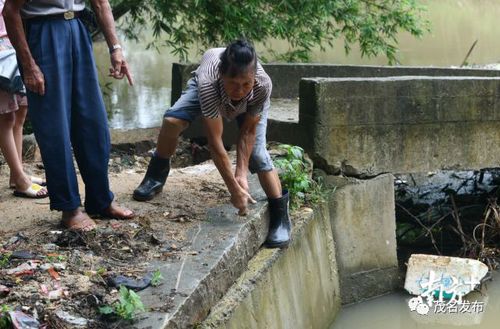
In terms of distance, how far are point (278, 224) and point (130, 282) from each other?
1327 mm

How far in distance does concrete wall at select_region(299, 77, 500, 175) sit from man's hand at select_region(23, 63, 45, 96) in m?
2.21

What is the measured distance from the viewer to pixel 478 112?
18.7 feet

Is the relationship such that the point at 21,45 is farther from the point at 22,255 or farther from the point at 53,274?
the point at 53,274

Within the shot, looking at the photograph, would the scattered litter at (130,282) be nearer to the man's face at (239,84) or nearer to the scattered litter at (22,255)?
the scattered litter at (22,255)

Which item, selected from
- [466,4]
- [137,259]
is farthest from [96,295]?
[466,4]

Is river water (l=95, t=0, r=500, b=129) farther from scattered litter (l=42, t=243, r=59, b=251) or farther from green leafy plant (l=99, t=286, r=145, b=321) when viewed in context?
green leafy plant (l=99, t=286, r=145, b=321)

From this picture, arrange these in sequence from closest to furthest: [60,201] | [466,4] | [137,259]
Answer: [137,259] → [60,201] → [466,4]

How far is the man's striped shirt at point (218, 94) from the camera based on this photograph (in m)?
3.87

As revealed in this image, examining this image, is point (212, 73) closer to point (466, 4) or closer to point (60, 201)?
point (60, 201)

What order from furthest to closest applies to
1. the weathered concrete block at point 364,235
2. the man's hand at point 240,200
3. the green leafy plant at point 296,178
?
the weathered concrete block at point 364,235 < the green leafy plant at point 296,178 < the man's hand at point 240,200

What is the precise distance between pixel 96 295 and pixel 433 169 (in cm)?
335

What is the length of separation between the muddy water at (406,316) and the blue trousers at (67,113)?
209cm

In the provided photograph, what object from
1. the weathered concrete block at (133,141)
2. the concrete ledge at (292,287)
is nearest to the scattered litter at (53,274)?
the concrete ledge at (292,287)

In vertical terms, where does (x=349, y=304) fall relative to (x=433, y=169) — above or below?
below
